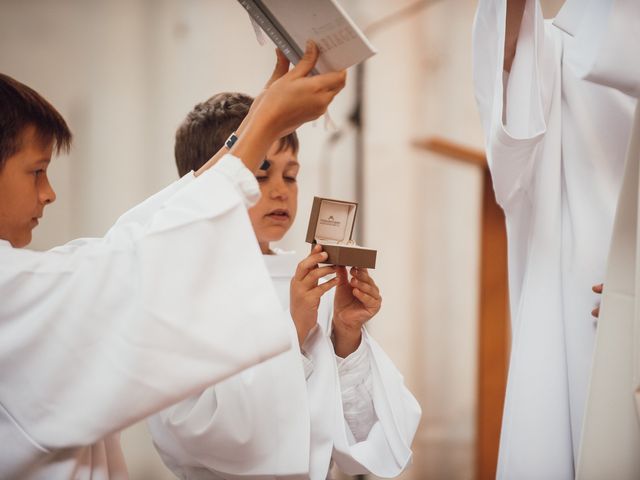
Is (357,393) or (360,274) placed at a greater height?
(360,274)

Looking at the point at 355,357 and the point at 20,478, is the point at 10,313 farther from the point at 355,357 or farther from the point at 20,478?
the point at 355,357

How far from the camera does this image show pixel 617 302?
1.01 m

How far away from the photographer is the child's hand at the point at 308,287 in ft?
3.95

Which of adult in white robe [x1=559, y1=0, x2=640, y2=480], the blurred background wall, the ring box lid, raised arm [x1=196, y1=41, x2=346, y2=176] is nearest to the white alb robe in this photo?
raised arm [x1=196, y1=41, x2=346, y2=176]

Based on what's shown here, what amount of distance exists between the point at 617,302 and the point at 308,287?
22.5 inches

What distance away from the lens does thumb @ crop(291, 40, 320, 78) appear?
101cm

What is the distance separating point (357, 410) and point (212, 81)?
176 centimetres

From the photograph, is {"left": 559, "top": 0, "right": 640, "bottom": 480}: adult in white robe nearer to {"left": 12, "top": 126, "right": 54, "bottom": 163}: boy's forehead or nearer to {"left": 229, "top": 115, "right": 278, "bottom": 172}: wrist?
{"left": 229, "top": 115, "right": 278, "bottom": 172}: wrist

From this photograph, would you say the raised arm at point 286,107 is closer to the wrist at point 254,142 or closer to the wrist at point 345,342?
the wrist at point 254,142

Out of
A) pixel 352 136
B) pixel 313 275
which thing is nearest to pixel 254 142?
pixel 313 275

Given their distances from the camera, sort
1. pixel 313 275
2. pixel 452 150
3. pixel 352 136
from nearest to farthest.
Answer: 1. pixel 313 275
2. pixel 352 136
3. pixel 452 150

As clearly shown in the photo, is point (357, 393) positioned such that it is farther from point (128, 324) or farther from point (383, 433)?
point (128, 324)

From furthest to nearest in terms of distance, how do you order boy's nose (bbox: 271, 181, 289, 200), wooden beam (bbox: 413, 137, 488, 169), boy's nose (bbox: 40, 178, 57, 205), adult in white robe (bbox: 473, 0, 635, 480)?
wooden beam (bbox: 413, 137, 488, 169), boy's nose (bbox: 271, 181, 289, 200), adult in white robe (bbox: 473, 0, 635, 480), boy's nose (bbox: 40, 178, 57, 205)

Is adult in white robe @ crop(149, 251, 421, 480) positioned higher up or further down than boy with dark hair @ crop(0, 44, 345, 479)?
further down
